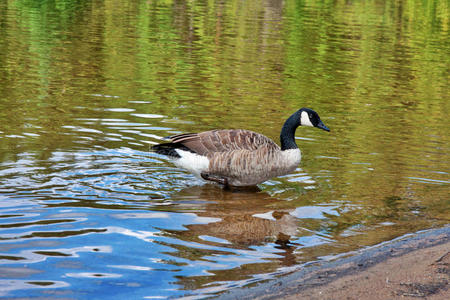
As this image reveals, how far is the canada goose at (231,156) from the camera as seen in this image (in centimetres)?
1054

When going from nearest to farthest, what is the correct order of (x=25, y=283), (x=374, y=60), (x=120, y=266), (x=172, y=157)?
(x=25, y=283) → (x=120, y=266) → (x=172, y=157) → (x=374, y=60)

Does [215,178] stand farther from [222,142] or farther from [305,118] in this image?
[305,118]

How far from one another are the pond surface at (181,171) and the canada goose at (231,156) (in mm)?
305

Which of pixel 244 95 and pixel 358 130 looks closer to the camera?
pixel 358 130

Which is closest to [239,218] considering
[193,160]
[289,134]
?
[193,160]

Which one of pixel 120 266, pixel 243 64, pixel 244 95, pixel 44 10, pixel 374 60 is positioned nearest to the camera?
pixel 120 266

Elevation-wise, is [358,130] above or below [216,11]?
below

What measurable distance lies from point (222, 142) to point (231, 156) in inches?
10.8

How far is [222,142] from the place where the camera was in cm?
1065

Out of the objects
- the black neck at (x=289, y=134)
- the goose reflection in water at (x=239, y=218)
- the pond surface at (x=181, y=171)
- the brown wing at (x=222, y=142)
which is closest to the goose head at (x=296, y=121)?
the black neck at (x=289, y=134)

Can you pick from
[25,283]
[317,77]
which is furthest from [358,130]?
[25,283]

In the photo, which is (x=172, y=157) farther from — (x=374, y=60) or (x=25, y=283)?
(x=374, y=60)

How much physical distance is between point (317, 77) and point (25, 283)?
16053mm

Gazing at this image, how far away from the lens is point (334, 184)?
11.0 meters
